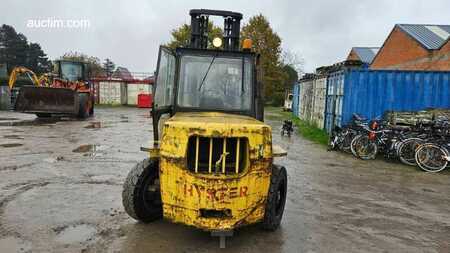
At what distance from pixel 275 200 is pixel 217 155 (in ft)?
3.67

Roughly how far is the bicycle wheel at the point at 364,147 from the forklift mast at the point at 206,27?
6.30 metres

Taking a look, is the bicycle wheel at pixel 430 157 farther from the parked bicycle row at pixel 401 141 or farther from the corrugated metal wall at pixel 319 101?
the corrugated metal wall at pixel 319 101

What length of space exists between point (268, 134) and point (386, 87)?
10162 millimetres

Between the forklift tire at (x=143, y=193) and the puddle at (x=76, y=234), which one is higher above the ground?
the forklift tire at (x=143, y=193)

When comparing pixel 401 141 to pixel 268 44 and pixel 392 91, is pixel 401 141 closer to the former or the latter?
pixel 392 91

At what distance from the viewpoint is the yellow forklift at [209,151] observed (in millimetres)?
4383

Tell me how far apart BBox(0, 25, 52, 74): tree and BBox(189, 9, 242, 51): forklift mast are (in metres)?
63.2

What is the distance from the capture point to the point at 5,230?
16.5ft

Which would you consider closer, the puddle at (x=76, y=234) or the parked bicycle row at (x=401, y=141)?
the puddle at (x=76, y=234)

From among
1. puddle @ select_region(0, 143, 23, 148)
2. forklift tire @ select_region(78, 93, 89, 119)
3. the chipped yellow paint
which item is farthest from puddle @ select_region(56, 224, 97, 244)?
forklift tire @ select_region(78, 93, 89, 119)

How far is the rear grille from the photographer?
14.5ft

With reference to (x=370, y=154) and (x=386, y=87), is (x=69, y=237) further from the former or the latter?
(x=386, y=87)

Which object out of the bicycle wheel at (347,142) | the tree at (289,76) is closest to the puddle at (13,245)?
the bicycle wheel at (347,142)

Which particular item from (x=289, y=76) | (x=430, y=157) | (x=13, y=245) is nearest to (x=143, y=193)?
(x=13, y=245)
